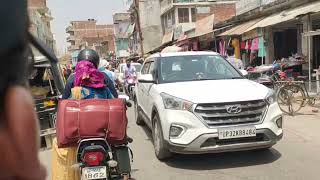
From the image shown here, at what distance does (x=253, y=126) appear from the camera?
6.23 m

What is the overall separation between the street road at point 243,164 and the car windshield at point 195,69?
51.6 inches

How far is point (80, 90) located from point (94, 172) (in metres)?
0.92

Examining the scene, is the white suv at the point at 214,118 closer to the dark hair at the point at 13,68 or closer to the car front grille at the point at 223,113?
the car front grille at the point at 223,113

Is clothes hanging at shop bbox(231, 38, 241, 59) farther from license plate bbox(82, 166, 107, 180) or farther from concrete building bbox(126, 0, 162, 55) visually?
concrete building bbox(126, 0, 162, 55)

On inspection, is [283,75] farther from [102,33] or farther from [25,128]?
[102,33]

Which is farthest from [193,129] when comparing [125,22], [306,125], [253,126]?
[125,22]

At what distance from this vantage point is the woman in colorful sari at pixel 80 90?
183 inches

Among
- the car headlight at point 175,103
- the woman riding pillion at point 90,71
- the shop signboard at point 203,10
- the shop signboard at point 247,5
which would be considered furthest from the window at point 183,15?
the woman riding pillion at point 90,71

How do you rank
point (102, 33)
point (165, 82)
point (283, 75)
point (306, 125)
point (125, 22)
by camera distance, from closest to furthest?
point (165, 82)
point (306, 125)
point (283, 75)
point (125, 22)
point (102, 33)

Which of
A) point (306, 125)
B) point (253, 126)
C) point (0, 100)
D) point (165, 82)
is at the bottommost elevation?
point (306, 125)

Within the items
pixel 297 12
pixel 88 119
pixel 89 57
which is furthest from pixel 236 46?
pixel 88 119

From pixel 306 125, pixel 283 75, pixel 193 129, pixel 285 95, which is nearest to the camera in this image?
pixel 193 129

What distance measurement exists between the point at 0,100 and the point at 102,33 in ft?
463

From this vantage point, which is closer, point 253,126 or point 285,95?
point 253,126
